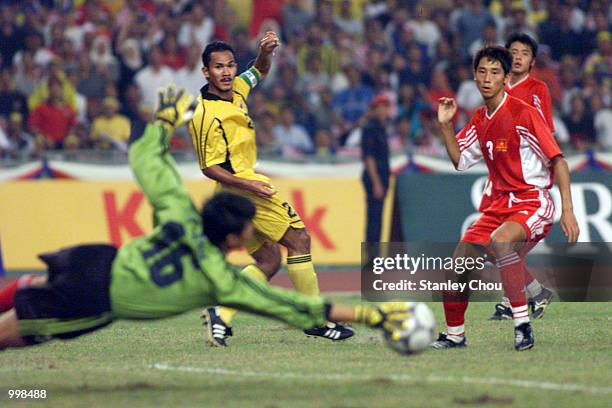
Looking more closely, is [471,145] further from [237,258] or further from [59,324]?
[237,258]

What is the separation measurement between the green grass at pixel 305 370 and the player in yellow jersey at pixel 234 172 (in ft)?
0.89

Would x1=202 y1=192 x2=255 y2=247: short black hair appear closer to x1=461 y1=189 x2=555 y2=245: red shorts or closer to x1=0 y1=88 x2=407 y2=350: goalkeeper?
x1=0 y1=88 x2=407 y2=350: goalkeeper

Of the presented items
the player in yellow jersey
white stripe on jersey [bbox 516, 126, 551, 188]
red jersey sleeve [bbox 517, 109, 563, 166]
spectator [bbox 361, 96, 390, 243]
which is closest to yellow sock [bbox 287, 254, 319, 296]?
the player in yellow jersey

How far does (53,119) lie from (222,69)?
9205 millimetres

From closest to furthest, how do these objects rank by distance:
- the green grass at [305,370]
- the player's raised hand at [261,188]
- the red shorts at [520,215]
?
the green grass at [305,370], the red shorts at [520,215], the player's raised hand at [261,188]

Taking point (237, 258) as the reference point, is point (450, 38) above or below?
above

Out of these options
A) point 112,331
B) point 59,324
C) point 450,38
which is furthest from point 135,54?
point 59,324

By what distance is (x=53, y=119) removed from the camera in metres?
18.5

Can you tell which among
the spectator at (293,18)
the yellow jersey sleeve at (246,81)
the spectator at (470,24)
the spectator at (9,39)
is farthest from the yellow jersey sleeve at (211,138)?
the spectator at (470,24)

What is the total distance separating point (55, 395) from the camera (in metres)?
7.39

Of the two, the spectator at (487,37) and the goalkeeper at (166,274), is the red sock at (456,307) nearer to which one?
the goalkeeper at (166,274)

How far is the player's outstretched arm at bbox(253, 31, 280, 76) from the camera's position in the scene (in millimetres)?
10281

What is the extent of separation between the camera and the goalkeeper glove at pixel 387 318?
285 inches

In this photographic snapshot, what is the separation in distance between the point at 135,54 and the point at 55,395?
12793mm
